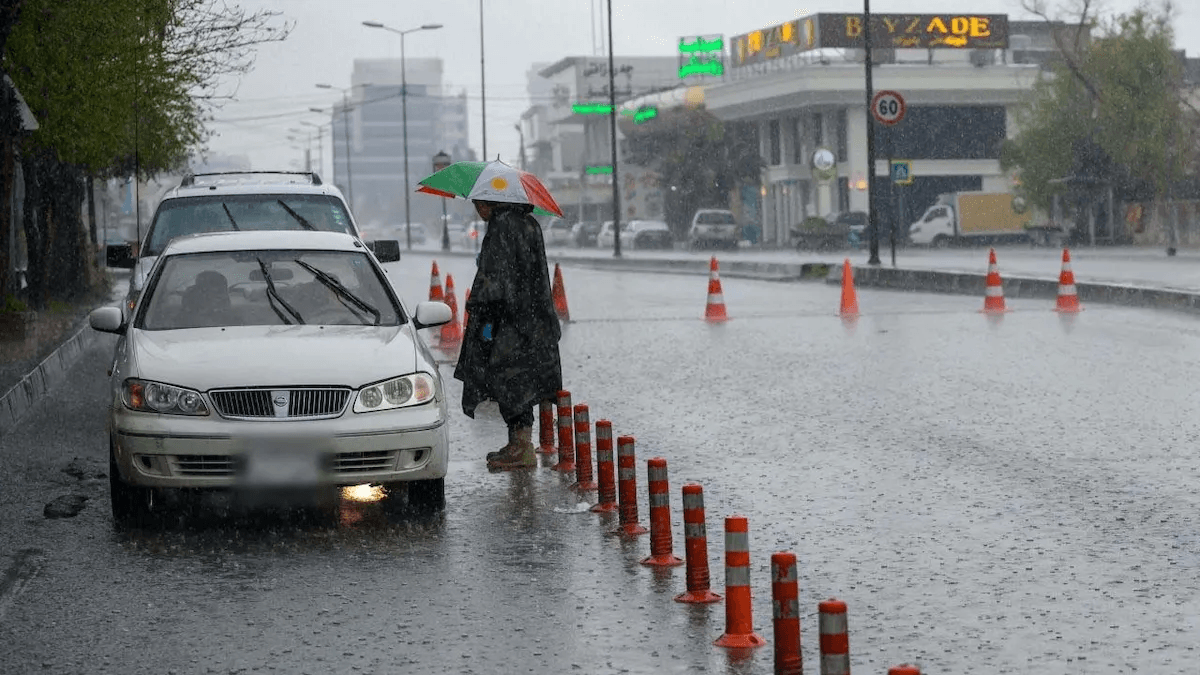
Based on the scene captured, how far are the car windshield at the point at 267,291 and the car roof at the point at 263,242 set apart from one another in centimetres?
4

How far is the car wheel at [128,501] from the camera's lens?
8625 millimetres

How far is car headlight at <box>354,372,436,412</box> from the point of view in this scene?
28.1 ft

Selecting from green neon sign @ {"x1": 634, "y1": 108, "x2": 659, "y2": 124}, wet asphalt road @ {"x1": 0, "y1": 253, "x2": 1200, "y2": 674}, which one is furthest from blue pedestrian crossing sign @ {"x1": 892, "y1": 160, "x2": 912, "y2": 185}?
green neon sign @ {"x1": 634, "y1": 108, "x2": 659, "y2": 124}

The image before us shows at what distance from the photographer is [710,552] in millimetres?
7953

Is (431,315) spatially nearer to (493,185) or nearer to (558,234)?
(493,185)

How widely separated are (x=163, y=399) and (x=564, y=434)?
259cm

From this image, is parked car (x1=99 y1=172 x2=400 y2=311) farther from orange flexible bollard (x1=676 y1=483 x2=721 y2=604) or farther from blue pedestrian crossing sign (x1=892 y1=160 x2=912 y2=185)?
blue pedestrian crossing sign (x1=892 y1=160 x2=912 y2=185)

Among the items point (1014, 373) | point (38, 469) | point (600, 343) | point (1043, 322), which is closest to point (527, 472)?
point (38, 469)

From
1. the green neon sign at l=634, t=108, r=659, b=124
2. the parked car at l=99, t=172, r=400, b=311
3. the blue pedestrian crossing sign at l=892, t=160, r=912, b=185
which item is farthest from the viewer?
the green neon sign at l=634, t=108, r=659, b=124

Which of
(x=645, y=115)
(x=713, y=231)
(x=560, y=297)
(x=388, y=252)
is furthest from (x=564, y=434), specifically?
(x=645, y=115)

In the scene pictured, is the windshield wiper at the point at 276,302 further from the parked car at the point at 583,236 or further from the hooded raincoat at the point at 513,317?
the parked car at the point at 583,236

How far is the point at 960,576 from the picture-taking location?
7305 mm

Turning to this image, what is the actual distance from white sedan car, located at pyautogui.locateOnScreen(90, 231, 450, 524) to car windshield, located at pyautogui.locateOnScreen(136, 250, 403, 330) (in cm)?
1

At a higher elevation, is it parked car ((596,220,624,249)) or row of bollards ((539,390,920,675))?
parked car ((596,220,624,249))
